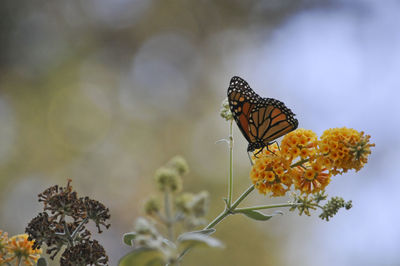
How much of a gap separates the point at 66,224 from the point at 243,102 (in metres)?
1.34

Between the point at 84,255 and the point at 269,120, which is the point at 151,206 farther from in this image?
the point at 269,120

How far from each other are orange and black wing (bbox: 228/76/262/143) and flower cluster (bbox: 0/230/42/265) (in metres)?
1.29

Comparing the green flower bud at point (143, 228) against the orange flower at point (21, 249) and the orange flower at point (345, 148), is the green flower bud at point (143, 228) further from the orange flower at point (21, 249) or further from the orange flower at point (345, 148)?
the orange flower at point (345, 148)

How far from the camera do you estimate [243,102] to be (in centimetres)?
256

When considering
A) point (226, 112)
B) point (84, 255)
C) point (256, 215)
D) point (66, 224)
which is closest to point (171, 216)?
point (84, 255)

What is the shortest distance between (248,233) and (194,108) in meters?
3.44

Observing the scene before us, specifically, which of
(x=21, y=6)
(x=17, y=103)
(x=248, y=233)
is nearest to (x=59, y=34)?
(x=21, y=6)

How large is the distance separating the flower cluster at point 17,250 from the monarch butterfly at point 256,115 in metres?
1.26

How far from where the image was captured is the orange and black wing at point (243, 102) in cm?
253

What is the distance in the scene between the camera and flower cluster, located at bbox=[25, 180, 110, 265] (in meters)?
1.49

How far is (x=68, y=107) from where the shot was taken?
954 centimetres

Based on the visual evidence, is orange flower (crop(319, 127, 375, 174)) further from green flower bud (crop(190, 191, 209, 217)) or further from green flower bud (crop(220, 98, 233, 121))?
green flower bud (crop(190, 191, 209, 217))

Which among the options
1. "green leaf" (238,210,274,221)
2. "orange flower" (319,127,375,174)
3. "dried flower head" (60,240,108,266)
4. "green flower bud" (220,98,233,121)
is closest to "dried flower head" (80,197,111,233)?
"dried flower head" (60,240,108,266)

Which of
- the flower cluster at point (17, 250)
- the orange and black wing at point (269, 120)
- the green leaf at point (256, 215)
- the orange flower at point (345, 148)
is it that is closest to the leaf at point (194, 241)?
the green leaf at point (256, 215)
